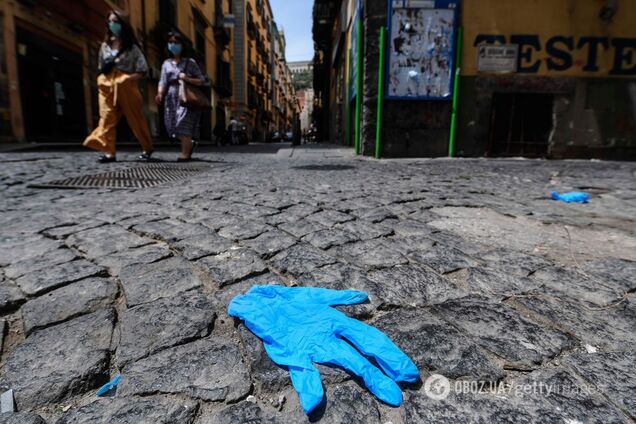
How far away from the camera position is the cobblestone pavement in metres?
0.88

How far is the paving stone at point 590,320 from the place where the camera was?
111 cm

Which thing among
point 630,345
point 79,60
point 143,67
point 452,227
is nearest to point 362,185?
point 452,227

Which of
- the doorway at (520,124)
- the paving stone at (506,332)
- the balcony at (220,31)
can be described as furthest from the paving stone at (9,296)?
the balcony at (220,31)

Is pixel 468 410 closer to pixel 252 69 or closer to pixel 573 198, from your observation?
pixel 573 198

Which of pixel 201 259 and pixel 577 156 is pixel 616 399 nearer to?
pixel 201 259

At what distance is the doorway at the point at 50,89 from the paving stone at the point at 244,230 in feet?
34.3

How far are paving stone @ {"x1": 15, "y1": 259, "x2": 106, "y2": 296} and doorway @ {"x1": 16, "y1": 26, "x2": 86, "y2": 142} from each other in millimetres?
10570

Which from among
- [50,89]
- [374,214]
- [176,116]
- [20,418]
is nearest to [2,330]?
[20,418]

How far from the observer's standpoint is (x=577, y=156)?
24.6 ft

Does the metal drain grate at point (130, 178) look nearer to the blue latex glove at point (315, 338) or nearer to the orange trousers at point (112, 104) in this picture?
the orange trousers at point (112, 104)

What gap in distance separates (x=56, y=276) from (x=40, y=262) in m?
0.22

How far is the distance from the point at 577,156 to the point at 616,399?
322 inches

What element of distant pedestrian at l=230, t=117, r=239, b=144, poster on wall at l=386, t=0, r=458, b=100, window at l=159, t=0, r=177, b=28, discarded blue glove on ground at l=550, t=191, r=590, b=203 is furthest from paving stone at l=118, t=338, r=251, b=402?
distant pedestrian at l=230, t=117, r=239, b=144

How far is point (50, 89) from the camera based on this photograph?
10.7 m
